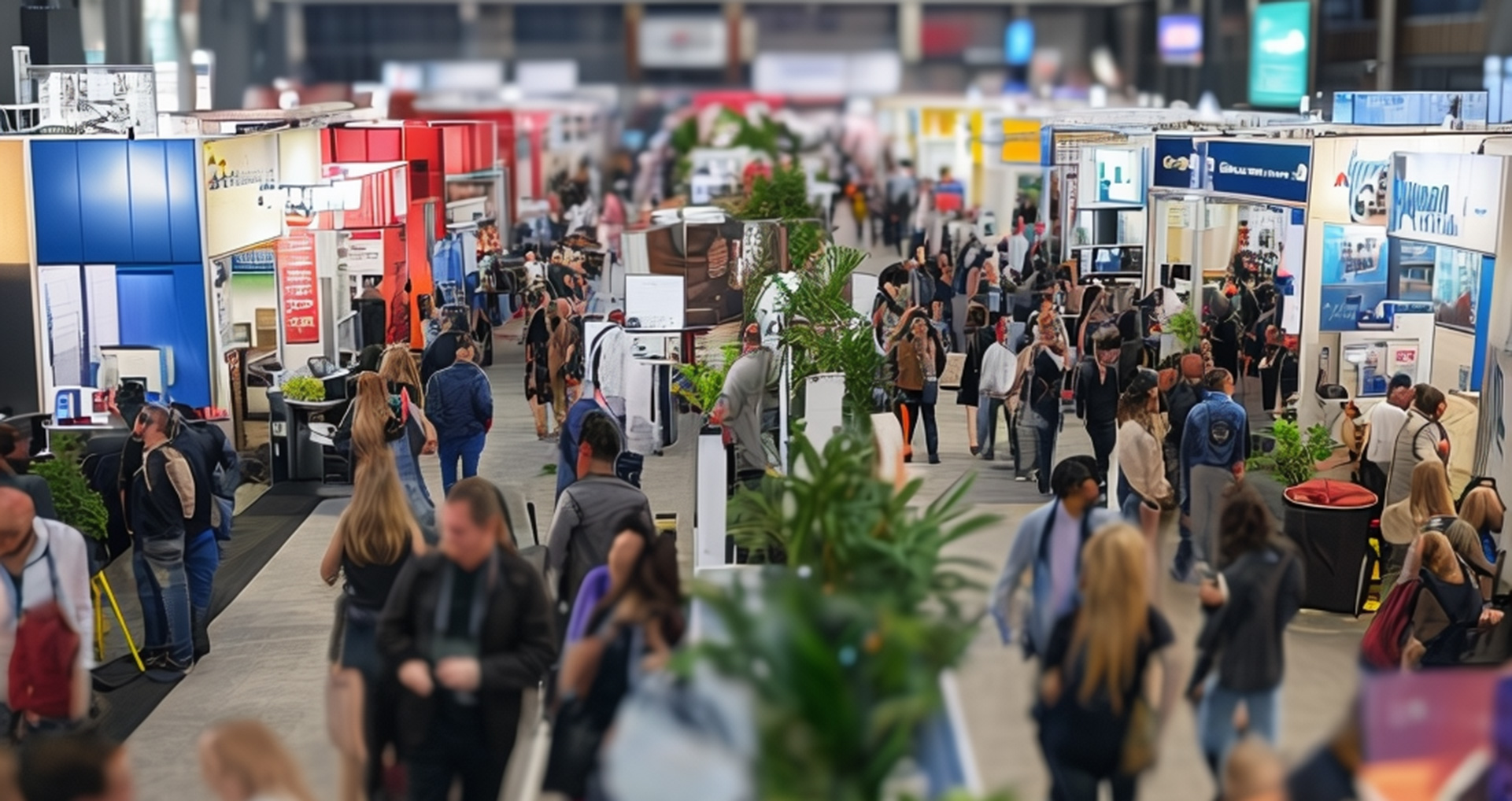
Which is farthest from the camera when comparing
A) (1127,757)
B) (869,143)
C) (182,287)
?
(869,143)

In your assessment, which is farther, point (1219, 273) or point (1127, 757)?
point (1219, 273)

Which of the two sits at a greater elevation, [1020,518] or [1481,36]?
[1481,36]

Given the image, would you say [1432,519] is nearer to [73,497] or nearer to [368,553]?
[368,553]

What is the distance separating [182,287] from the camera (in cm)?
1202

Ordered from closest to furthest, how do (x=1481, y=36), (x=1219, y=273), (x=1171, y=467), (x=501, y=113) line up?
1. (x=1171, y=467)
2. (x=1219, y=273)
3. (x=1481, y=36)
4. (x=501, y=113)

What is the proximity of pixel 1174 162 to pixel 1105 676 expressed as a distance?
1092cm

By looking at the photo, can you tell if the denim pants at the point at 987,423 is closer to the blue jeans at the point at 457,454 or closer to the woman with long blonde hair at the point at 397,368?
the blue jeans at the point at 457,454

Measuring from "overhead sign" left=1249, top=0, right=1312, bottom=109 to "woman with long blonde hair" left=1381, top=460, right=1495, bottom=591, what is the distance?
27506 mm

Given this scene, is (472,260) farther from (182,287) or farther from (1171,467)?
(1171,467)

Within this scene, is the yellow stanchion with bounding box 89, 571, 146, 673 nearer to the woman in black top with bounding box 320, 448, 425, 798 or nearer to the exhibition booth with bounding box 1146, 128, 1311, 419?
the woman in black top with bounding box 320, 448, 425, 798

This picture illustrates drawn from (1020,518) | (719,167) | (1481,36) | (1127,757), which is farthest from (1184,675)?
(1481,36)

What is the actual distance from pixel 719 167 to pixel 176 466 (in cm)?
2030

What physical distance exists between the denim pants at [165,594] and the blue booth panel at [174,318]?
4074 millimetres

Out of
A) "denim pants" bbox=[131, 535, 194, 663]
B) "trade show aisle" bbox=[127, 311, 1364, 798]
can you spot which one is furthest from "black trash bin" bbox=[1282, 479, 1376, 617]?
"denim pants" bbox=[131, 535, 194, 663]
